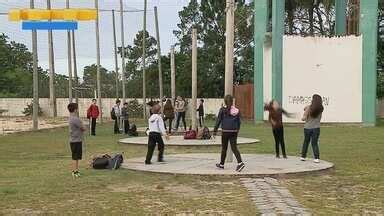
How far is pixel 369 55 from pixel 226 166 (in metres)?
23.7

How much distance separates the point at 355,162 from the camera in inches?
662

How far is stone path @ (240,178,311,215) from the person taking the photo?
9.80 metres

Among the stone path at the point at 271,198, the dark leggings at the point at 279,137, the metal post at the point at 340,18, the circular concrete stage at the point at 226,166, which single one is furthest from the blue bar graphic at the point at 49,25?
the stone path at the point at 271,198

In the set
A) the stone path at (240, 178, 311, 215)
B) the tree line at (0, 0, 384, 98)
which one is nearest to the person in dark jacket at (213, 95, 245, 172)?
the stone path at (240, 178, 311, 215)

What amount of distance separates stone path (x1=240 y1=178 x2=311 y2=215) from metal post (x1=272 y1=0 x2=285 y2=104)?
24968 mm

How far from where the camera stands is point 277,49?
1491 inches

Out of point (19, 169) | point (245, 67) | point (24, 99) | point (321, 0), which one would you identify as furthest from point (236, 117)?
point (24, 99)

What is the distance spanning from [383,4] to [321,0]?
4.79m

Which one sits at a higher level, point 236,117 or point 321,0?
point 321,0

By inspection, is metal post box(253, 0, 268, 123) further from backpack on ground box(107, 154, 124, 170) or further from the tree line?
backpack on ground box(107, 154, 124, 170)

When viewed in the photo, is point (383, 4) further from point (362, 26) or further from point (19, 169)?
point (19, 169)

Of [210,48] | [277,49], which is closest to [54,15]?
[277,49]

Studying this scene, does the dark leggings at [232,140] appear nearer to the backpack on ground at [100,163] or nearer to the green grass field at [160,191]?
the green grass field at [160,191]

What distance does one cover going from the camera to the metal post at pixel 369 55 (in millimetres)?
36375
